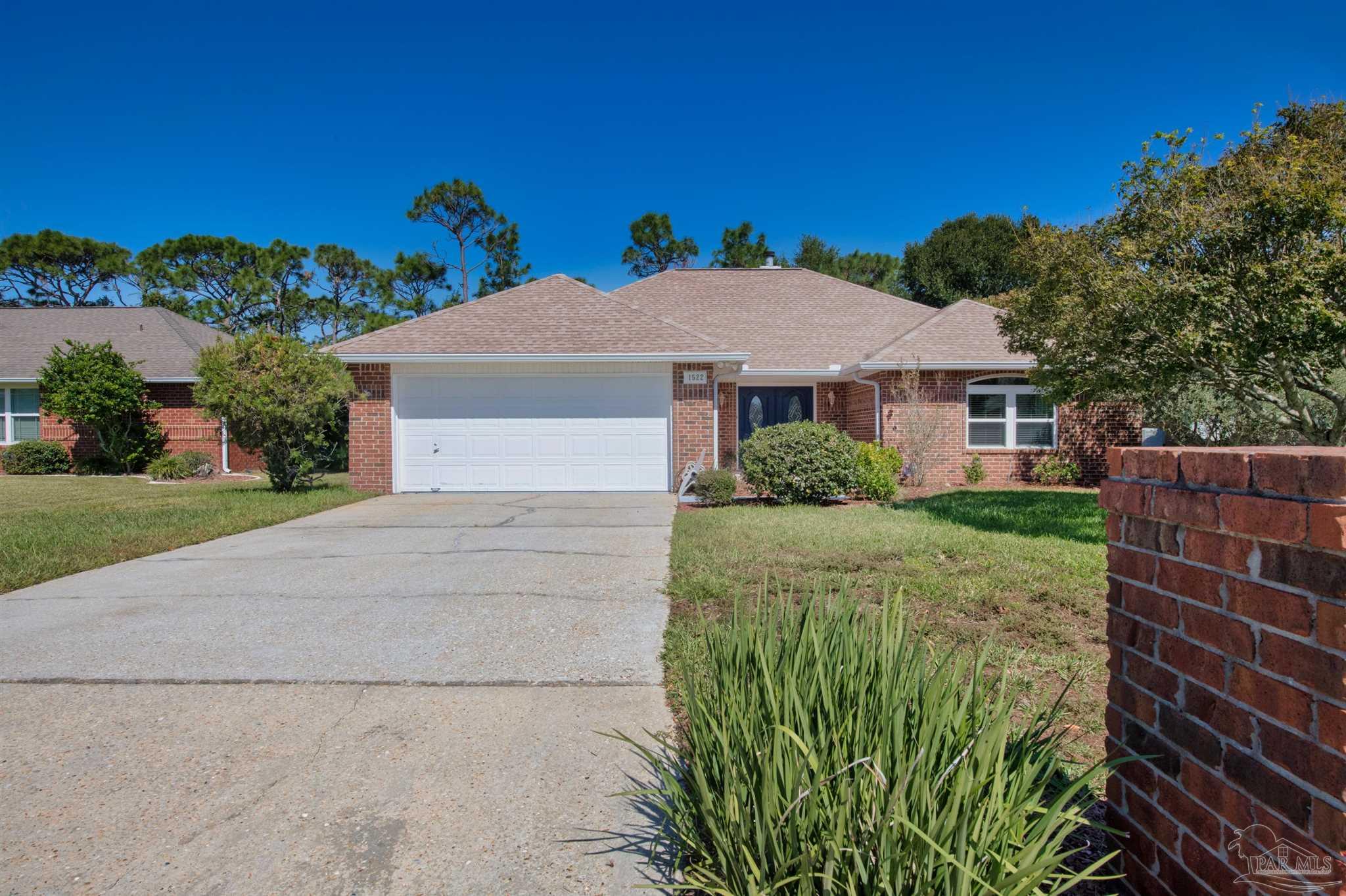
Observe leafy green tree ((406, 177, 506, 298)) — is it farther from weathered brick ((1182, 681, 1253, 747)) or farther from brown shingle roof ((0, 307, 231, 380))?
weathered brick ((1182, 681, 1253, 747))

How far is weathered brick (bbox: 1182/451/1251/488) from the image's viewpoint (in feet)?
5.57

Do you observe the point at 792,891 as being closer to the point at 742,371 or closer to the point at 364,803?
the point at 364,803

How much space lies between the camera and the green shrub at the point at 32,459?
18219 millimetres

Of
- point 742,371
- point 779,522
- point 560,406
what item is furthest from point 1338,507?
point 742,371

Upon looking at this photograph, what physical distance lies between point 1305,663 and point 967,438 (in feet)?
47.8

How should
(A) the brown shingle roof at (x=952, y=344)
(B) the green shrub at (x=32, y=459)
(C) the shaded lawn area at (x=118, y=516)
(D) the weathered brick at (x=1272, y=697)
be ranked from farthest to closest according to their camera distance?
(B) the green shrub at (x=32, y=459) → (A) the brown shingle roof at (x=952, y=344) → (C) the shaded lawn area at (x=118, y=516) → (D) the weathered brick at (x=1272, y=697)

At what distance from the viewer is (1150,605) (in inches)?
80.3

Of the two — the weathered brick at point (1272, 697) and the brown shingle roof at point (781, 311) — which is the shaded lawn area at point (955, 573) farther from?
the brown shingle roof at point (781, 311)

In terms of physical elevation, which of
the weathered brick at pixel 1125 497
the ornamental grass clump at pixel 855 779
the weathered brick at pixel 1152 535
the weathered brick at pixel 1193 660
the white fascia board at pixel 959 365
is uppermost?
the white fascia board at pixel 959 365

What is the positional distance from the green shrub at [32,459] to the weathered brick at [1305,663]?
23.9 meters

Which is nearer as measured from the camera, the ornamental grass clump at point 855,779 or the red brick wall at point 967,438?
the ornamental grass clump at point 855,779

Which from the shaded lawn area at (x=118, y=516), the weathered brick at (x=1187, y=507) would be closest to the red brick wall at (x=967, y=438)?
the shaded lawn area at (x=118, y=516)

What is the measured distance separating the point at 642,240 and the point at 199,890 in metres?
33.3

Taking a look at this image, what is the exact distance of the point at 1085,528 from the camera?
832 centimetres
